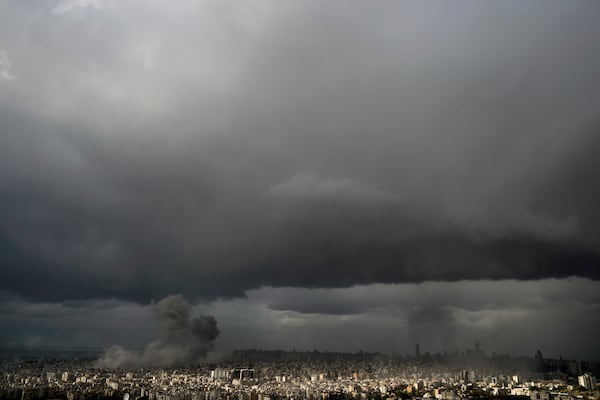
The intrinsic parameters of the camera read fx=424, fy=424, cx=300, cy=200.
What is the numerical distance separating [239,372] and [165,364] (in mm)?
29950

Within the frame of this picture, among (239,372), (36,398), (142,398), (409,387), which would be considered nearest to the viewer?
(36,398)

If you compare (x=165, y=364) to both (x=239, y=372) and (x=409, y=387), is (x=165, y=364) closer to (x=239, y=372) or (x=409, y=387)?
(x=239, y=372)

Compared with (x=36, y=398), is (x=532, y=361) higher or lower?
lower

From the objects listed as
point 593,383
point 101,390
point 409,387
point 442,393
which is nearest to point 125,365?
point 101,390

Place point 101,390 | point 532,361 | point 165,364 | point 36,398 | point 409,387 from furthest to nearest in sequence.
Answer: point 532,361 → point 165,364 → point 409,387 → point 101,390 → point 36,398

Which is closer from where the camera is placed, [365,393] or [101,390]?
[101,390]

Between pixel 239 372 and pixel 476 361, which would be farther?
pixel 476 361

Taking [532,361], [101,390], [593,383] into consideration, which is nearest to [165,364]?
[101,390]

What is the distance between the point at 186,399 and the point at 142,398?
7.40 meters

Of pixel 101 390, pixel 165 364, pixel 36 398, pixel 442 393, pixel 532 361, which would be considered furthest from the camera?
pixel 532 361

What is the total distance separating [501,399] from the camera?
259 feet

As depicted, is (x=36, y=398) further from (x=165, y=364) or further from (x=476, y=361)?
(x=476, y=361)

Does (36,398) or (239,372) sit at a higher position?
(36,398)

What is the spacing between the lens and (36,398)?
214ft
